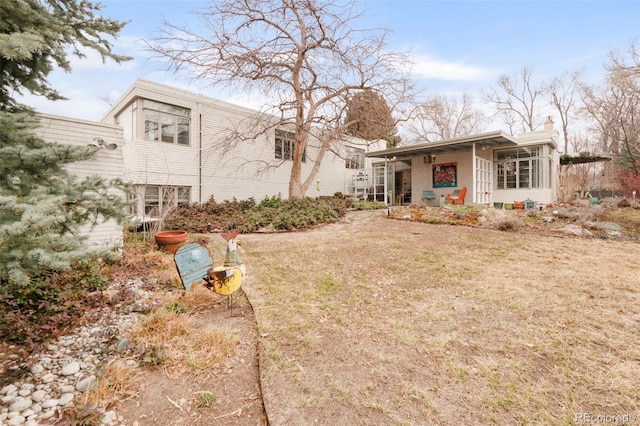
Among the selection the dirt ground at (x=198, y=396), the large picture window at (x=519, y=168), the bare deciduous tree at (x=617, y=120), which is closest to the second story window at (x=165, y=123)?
the dirt ground at (x=198, y=396)

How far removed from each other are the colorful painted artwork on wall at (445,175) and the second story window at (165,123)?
12798 mm

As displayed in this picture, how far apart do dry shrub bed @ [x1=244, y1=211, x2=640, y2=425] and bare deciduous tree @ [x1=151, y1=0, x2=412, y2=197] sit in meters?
8.64

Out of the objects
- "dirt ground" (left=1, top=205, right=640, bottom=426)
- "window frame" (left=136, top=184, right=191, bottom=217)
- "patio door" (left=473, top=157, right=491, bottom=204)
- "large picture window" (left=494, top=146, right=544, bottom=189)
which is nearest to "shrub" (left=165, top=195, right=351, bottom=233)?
"window frame" (left=136, top=184, right=191, bottom=217)

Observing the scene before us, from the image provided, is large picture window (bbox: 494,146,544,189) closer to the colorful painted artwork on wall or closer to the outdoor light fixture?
the colorful painted artwork on wall

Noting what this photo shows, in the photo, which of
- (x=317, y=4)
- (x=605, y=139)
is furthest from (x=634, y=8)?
(x=605, y=139)

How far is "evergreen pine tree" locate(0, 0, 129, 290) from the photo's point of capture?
1.91m

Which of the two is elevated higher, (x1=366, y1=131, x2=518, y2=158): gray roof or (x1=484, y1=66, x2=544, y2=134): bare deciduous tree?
(x1=484, y1=66, x2=544, y2=134): bare deciduous tree

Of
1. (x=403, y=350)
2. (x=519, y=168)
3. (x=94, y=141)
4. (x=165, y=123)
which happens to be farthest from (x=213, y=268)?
(x=519, y=168)

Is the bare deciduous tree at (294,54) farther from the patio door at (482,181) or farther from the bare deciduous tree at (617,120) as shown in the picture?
the bare deciduous tree at (617,120)

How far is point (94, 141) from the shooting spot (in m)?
5.73

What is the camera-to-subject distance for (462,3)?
868 centimetres

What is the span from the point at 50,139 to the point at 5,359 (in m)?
4.47

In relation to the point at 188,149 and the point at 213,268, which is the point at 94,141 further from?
the point at 188,149

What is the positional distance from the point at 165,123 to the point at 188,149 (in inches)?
48.8
